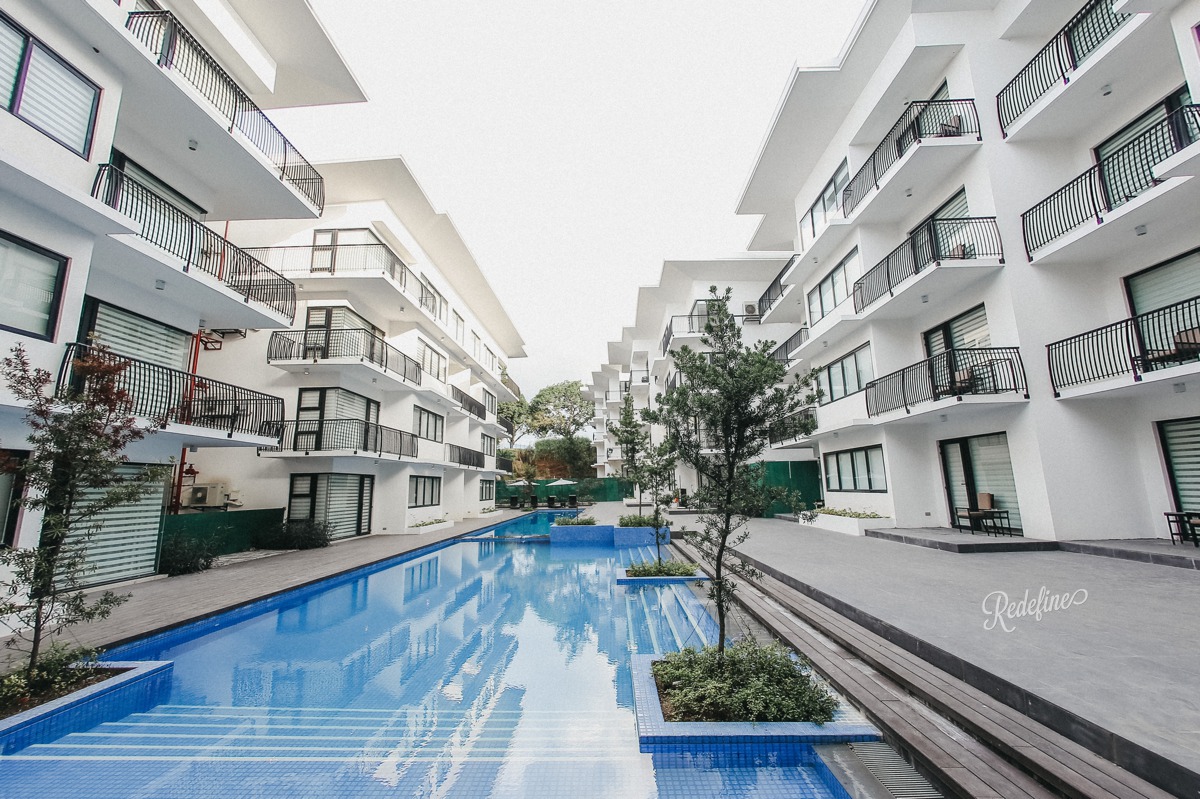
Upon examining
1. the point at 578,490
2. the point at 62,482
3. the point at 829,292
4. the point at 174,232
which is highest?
the point at 829,292

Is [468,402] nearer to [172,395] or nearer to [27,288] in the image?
[172,395]

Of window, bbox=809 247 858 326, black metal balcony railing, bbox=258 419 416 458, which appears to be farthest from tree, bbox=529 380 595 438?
black metal balcony railing, bbox=258 419 416 458

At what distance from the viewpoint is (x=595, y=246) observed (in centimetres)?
2955

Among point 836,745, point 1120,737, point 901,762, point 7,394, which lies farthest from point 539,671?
point 7,394

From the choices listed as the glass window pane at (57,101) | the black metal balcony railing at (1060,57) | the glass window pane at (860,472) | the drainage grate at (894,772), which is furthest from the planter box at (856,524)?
the glass window pane at (57,101)

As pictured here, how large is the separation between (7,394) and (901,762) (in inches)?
388

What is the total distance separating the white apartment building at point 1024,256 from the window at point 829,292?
3.01 ft

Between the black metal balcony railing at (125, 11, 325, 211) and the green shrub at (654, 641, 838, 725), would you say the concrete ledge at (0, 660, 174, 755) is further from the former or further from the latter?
the black metal balcony railing at (125, 11, 325, 211)

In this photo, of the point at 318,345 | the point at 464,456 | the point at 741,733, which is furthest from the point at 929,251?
the point at 464,456

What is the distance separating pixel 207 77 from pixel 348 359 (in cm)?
716

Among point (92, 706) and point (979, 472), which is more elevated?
point (979, 472)

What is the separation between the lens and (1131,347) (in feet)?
28.9

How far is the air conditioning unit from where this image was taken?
14.5m

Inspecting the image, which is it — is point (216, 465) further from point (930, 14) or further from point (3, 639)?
point (930, 14)
